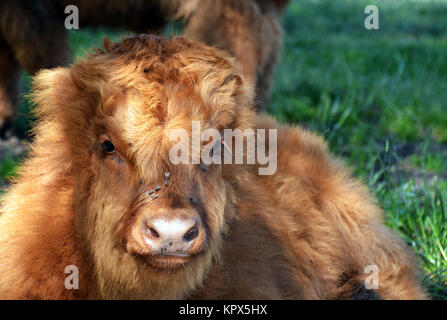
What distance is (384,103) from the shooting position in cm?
662

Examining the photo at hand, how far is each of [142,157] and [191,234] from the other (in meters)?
0.37

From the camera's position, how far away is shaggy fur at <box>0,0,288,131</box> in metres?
5.64

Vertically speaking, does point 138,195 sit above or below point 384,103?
below

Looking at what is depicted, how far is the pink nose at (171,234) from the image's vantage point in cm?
229

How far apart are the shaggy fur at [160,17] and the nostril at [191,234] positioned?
3.36 m

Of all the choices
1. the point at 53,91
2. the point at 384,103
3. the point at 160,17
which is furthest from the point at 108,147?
the point at 384,103

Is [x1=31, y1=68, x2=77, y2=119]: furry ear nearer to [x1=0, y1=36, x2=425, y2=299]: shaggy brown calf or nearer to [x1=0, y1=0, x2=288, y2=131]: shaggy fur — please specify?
[x1=0, y1=36, x2=425, y2=299]: shaggy brown calf

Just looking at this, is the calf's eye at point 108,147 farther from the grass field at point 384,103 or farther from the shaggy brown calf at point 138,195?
the grass field at point 384,103

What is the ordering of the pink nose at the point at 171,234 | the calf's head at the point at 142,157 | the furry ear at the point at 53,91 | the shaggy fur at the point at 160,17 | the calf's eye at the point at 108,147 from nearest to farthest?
the pink nose at the point at 171,234 → the calf's head at the point at 142,157 → the calf's eye at the point at 108,147 → the furry ear at the point at 53,91 → the shaggy fur at the point at 160,17

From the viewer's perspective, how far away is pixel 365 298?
3.59 metres

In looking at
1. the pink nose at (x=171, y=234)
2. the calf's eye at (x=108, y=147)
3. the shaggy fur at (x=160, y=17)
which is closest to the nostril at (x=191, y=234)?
the pink nose at (x=171, y=234)

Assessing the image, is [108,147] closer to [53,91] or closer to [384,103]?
[53,91]

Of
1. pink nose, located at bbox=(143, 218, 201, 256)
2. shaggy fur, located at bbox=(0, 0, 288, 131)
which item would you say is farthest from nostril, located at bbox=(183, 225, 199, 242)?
shaggy fur, located at bbox=(0, 0, 288, 131)
